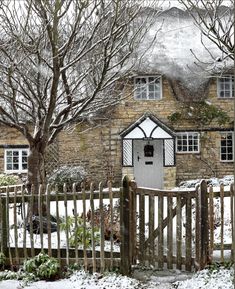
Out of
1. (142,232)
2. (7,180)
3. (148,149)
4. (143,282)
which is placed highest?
(148,149)

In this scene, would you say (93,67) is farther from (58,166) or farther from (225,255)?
(58,166)

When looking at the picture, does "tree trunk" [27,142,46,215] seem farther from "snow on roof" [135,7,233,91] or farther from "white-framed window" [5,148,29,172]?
"white-framed window" [5,148,29,172]

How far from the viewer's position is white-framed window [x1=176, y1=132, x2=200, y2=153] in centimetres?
1572

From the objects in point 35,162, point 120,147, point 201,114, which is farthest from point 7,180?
point 201,114

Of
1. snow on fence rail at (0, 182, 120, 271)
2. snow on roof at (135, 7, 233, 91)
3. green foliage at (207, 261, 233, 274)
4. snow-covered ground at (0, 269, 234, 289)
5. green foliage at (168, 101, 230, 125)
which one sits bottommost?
snow-covered ground at (0, 269, 234, 289)

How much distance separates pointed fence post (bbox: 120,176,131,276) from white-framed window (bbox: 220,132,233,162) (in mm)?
10910

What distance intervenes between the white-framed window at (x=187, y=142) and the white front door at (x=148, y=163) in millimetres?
720

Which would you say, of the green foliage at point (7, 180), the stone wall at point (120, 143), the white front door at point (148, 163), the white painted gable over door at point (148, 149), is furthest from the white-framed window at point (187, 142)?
the green foliage at point (7, 180)

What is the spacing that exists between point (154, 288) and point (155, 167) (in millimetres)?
10641

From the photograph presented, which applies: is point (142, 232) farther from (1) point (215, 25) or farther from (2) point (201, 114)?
(2) point (201, 114)

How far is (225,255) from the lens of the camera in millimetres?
5820

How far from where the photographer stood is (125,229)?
5.34 meters

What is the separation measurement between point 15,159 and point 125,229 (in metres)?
11.1

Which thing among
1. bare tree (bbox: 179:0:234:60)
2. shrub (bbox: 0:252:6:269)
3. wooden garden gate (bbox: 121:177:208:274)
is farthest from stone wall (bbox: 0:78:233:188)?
wooden garden gate (bbox: 121:177:208:274)
